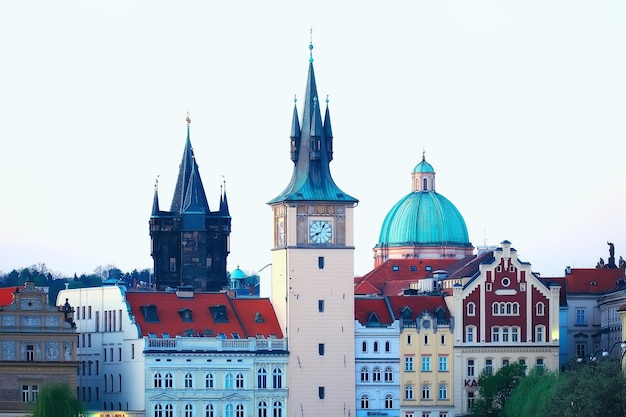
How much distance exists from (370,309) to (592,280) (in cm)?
2875

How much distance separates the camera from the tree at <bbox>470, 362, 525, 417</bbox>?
5753 inches

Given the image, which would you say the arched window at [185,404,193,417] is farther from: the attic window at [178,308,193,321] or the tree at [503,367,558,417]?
the tree at [503,367,558,417]

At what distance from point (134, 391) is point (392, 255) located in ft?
179

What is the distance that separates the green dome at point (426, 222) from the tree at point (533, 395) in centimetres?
4760

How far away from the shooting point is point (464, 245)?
192m

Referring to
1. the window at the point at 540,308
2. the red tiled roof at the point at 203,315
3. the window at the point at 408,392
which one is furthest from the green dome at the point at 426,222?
the red tiled roof at the point at 203,315

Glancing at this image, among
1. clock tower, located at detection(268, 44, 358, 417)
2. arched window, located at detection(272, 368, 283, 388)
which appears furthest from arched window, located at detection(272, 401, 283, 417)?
arched window, located at detection(272, 368, 283, 388)

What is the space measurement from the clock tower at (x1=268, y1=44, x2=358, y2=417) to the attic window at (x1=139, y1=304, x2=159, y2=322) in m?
8.65

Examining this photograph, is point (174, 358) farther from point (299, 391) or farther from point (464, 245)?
point (464, 245)

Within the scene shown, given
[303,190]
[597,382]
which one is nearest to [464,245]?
[303,190]

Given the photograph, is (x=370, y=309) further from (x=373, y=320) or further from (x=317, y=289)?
(x=317, y=289)

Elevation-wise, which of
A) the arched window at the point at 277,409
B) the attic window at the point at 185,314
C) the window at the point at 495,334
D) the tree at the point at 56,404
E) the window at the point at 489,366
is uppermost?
the attic window at the point at 185,314

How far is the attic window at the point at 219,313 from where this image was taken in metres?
148

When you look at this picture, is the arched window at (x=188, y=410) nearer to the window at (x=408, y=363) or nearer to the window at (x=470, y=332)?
the window at (x=408, y=363)
